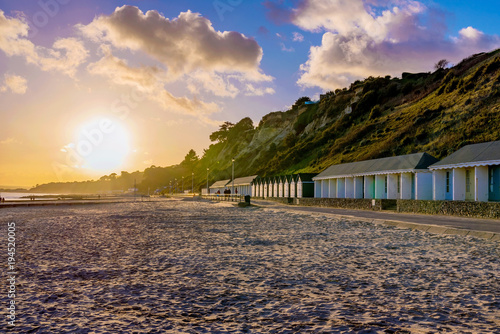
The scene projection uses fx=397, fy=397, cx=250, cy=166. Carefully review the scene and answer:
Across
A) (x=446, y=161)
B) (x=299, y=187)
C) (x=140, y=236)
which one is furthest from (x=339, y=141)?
(x=140, y=236)

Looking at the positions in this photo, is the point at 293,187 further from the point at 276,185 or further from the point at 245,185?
the point at 245,185

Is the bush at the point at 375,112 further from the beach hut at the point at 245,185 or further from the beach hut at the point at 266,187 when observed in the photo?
the beach hut at the point at 266,187

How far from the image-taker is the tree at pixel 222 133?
192 metres

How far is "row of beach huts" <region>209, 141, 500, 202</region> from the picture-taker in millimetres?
29656

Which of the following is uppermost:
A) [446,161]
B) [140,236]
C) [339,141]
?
[339,141]

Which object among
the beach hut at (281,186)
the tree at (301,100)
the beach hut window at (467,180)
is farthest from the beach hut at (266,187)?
the tree at (301,100)

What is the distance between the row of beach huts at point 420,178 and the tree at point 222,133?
134680 mm

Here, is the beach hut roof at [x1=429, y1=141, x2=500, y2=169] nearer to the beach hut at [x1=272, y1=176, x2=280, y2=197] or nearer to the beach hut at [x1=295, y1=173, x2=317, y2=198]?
the beach hut at [x1=295, y1=173, x2=317, y2=198]

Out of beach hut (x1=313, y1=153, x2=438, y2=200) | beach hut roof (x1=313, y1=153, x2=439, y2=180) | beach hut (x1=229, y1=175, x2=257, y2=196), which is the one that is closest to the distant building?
beach hut (x1=313, y1=153, x2=438, y2=200)

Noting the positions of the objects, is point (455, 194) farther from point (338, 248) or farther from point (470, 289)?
point (470, 289)

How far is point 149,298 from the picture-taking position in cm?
680

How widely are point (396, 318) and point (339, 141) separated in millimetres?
84932

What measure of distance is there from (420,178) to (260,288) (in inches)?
1286

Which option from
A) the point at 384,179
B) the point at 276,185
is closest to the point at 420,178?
the point at 384,179
